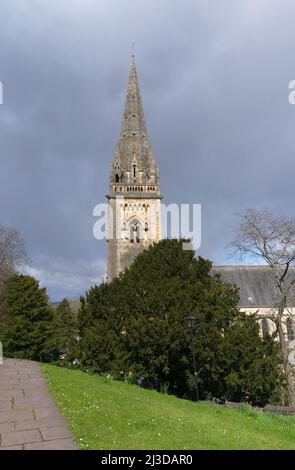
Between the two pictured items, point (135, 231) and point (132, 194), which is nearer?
point (135, 231)

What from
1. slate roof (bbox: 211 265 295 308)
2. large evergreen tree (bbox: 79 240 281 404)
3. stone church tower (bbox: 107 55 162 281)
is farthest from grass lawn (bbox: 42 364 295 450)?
stone church tower (bbox: 107 55 162 281)

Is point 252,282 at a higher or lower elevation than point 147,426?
higher

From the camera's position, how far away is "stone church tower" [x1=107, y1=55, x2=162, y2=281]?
45.9m

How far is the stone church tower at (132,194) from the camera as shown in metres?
45.9

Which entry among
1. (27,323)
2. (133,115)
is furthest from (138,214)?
(27,323)

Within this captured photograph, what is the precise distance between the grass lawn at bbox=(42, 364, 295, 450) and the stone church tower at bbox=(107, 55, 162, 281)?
34659mm

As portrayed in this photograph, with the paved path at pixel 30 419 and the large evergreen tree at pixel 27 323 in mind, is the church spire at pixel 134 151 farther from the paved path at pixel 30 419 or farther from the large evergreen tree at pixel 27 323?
the paved path at pixel 30 419

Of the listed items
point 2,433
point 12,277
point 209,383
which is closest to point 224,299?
point 209,383

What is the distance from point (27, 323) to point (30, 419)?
25.0m

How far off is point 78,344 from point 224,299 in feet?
27.1

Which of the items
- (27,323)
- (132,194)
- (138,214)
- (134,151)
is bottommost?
(27,323)

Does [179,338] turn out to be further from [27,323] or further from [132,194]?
[132,194]

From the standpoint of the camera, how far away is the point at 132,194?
48719mm

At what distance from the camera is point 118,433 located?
225 inches
